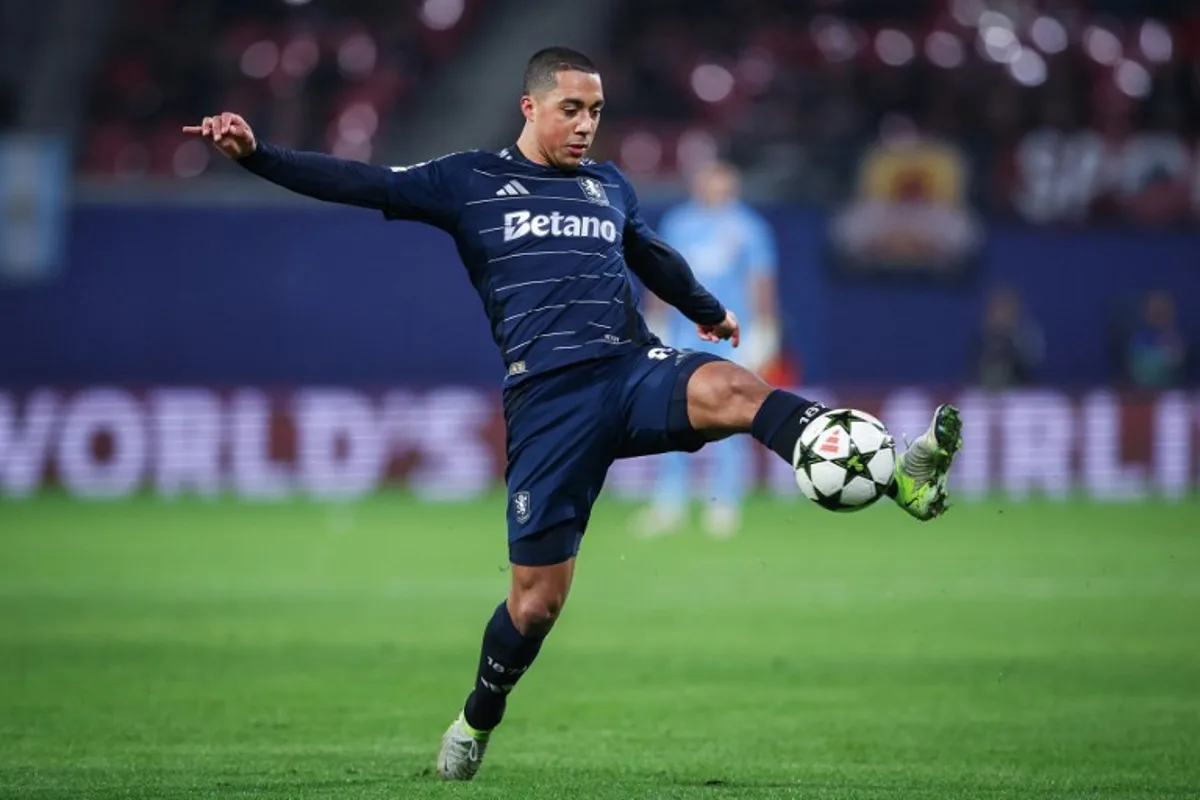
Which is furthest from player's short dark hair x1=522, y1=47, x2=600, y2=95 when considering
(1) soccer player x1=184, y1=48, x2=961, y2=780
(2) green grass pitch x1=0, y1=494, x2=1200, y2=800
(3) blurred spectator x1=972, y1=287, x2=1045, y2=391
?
(3) blurred spectator x1=972, y1=287, x2=1045, y2=391

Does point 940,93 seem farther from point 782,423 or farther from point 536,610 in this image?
point 782,423

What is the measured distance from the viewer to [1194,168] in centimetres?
2209

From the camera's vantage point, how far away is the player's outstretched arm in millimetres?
6133

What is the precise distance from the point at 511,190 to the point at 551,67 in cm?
41

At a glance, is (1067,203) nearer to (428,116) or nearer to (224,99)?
(428,116)

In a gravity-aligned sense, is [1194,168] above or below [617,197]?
above

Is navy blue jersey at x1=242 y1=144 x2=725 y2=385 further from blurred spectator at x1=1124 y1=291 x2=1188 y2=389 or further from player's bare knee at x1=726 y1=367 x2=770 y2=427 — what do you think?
blurred spectator at x1=1124 y1=291 x2=1188 y2=389

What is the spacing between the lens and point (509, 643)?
646 centimetres

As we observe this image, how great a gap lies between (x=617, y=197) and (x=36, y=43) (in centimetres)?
1726

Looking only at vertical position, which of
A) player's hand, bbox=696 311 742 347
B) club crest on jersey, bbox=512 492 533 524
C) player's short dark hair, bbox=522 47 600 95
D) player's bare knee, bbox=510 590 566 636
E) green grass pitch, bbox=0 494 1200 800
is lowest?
green grass pitch, bbox=0 494 1200 800

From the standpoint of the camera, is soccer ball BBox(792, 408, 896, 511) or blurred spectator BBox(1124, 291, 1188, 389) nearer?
soccer ball BBox(792, 408, 896, 511)

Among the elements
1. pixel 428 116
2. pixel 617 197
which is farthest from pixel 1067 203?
pixel 617 197

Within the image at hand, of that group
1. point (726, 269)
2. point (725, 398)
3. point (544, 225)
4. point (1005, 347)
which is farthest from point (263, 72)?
point (725, 398)

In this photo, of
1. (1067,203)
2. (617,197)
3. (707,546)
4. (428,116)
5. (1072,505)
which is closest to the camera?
(617,197)
